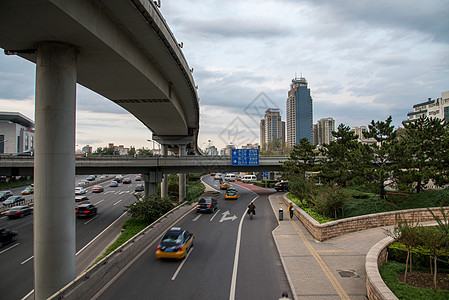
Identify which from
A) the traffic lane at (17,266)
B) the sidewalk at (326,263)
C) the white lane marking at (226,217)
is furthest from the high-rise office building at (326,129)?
the traffic lane at (17,266)

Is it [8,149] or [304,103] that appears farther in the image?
[304,103]

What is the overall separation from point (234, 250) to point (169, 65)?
12407mm

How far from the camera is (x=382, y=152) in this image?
62.4 ft

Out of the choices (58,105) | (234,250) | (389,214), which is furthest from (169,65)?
(389,214)

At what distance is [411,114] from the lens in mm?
110125

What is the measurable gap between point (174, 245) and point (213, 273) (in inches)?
110

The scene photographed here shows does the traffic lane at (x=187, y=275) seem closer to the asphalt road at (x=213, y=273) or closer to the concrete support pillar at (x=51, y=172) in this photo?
the asphalt road at (x=213, y=273)

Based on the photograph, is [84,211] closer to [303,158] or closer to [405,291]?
[303,158]

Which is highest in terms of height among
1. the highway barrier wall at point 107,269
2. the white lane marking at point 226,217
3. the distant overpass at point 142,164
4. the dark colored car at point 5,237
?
the distant overpass at point 142,164

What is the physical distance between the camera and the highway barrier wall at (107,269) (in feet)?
33.4

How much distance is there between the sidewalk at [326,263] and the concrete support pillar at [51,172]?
9532 millimetres

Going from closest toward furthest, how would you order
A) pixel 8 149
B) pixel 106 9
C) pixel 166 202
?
pixel 106 9, pixel 166 202, pixel 8 149

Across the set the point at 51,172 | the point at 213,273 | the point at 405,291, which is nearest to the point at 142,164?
the point at 51,172

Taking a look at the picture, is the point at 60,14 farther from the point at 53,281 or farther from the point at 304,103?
the point at 304,103
